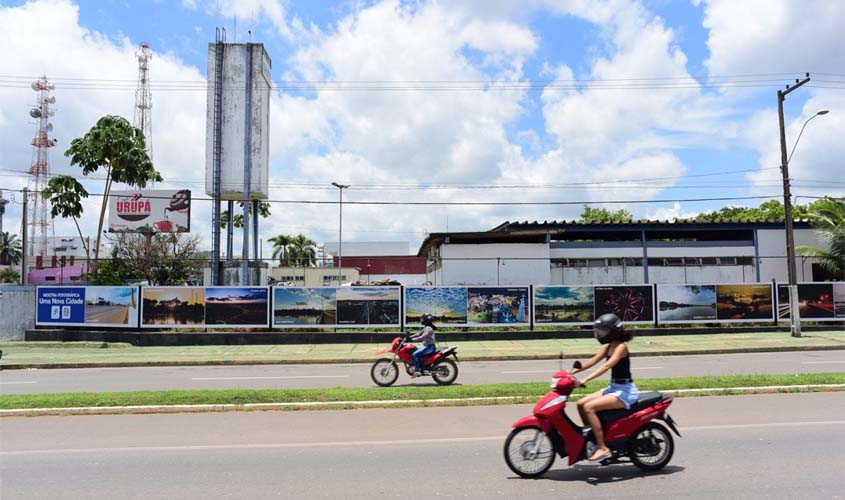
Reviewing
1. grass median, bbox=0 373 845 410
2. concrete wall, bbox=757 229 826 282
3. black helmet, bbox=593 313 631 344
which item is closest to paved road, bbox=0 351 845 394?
grass median, bbox=0 373 845 410

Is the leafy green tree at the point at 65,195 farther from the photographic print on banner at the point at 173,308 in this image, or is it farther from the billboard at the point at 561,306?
the billboard at the point at 561,306

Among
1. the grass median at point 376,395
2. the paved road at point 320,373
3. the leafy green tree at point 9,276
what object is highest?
the leafy green tree at point 9,276

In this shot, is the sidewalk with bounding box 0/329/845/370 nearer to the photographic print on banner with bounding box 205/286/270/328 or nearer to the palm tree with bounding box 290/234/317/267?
the photographic print on banner with bounding box 205/286/270/328

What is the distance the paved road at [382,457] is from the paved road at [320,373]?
4.30 metres

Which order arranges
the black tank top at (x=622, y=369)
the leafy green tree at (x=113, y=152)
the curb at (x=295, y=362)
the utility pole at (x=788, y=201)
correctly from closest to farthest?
the black tank top at (x=622, y=369)
the curb at (x=295, y=362)
the utility pole at (x=788, y=201)
the leafy green tree at (x=113, y=152)

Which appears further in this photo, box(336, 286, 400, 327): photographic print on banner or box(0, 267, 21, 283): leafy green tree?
box(0, 267, 21, 283): leafy green tree

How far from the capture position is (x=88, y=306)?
25078 millimetres

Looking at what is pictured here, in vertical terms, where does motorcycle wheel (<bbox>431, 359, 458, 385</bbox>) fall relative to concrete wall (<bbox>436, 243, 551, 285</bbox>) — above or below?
below

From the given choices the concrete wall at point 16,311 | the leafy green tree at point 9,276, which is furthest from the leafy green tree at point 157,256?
the leafy green tree at point 9,276

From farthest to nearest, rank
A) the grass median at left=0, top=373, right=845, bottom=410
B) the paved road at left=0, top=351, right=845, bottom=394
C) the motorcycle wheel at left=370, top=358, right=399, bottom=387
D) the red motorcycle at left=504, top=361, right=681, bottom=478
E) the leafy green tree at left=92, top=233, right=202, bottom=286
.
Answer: the leafy green tree at left=92, top=233, right=202, bottom=286
the paved road at left=0, top=351, right=845, bottom=394
the motorcycle wheel at left=370, top=358, right=399, bottom=387
the grass median at left=0, top=373, right=845, bottom=410
the red motorcycle at left=504, top=361, right=681, bottom=478

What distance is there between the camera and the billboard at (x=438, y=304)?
24.7m

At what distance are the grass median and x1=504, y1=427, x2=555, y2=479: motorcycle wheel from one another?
4.03 m

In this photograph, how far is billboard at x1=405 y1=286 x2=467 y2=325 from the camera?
24.7 meters

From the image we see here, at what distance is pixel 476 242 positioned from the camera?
36.3 meters
